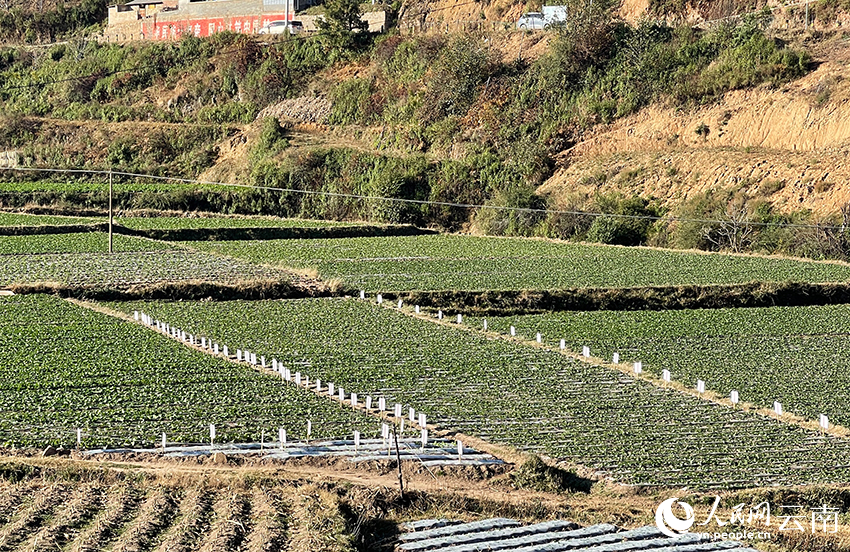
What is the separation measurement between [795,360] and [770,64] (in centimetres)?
3152

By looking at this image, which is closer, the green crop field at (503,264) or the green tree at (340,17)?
the green crop field at (503,264)

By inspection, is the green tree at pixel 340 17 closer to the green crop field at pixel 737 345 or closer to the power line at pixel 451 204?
the power line at pixel 451 204

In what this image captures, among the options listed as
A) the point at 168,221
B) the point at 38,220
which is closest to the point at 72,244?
the point at 38,220

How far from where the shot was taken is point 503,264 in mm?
46844

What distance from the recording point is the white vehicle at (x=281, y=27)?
265 ft

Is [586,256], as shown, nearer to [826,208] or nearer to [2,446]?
[826,208]

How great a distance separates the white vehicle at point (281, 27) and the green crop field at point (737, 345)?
46.8m

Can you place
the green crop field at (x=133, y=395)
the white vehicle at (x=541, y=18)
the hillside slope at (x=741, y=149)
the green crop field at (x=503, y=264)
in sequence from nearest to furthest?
the green crop field at (x=133, y=395) → the green crop field at (x=503, y=264) → the hillside slope at (x=741, y=149) → the white vehicle at (x=541, y=18)

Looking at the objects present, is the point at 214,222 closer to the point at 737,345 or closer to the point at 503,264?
the point at 503,264

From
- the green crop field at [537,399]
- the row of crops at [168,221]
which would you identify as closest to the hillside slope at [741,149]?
the row of crops at [168,221]

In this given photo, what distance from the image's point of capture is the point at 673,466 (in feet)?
70.3

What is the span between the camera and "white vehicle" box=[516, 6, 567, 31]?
72125 mm

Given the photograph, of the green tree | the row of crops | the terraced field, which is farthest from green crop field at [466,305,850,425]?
the green tree

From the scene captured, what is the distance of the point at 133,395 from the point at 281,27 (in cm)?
5828
